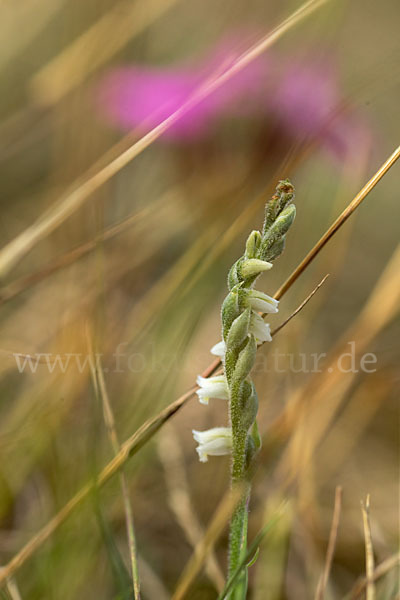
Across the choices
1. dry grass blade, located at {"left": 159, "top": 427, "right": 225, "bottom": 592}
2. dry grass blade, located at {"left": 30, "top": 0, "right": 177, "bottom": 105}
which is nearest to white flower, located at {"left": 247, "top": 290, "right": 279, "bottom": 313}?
dry grass blade, located at {"left": 159, "top": 427, "right": 225, "bottom": 592}

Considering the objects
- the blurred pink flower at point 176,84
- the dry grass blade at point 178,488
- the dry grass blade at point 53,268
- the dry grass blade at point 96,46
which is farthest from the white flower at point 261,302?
the blurred pink flower at point 176,84

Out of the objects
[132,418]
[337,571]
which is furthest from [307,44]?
[337,571]

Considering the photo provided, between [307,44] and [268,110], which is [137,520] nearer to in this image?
[268,110]

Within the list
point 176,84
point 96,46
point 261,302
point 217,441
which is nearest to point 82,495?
point 217,441

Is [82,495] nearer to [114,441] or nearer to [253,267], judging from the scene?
[114,441]

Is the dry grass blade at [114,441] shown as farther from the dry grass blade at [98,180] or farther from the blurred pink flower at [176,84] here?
the blurred pink flower at [176,84]

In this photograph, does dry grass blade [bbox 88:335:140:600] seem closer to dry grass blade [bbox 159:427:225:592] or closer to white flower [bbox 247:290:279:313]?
white flower [bbox 247:290:279:313]
